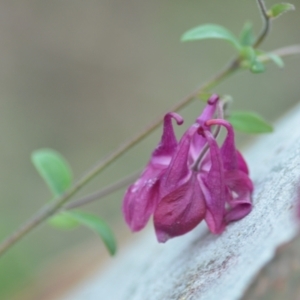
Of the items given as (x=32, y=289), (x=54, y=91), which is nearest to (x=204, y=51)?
(x=54, y=91)

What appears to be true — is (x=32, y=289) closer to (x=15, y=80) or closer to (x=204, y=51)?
(x=15, y=80)

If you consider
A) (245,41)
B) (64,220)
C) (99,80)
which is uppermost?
(245,41)

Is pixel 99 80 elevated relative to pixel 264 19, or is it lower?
lower

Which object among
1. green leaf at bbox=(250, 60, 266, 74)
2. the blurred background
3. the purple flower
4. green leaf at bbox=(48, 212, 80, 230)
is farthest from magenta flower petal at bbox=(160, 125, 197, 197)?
the blurred background

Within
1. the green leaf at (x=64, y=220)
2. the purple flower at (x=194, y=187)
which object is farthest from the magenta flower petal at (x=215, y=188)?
the green leaf at (x=64, y=220)

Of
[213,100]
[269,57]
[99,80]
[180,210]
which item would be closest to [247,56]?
[269,57]

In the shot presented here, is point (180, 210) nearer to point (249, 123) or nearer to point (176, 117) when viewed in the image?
point (176, 117)

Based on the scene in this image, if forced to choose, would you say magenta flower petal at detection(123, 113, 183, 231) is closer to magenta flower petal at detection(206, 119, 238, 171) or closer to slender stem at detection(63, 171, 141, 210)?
magenta flower petal at detection(206, 119, 238, 171)
